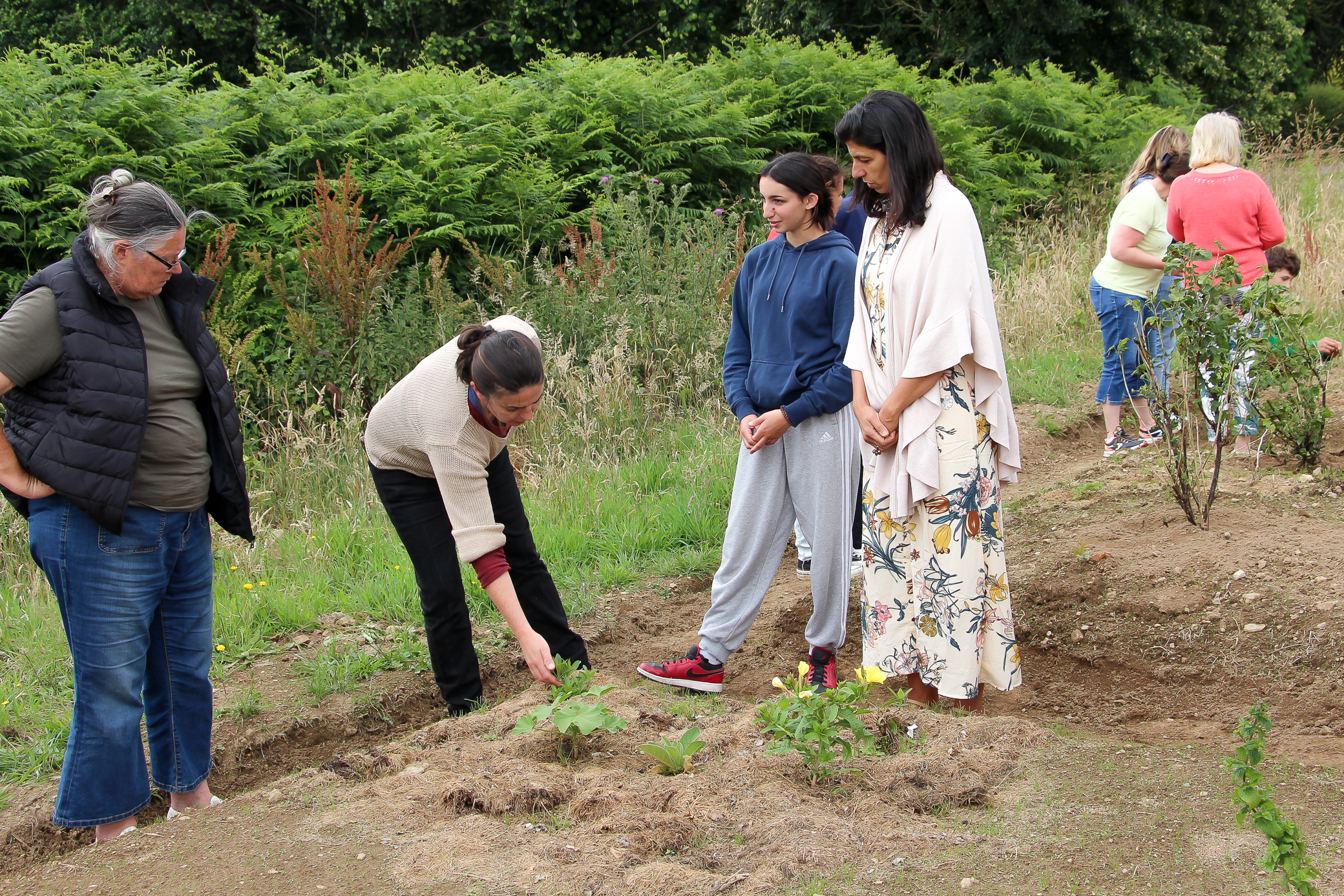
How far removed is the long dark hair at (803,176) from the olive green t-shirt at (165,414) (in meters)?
2.16

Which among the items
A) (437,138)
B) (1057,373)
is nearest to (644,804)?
(1057,373)

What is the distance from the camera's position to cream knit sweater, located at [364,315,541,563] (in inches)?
133

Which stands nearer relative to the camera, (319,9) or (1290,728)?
(1290,728)

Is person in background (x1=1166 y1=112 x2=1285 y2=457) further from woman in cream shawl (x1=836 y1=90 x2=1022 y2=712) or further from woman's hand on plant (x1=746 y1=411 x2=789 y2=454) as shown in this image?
woman's hand on plant (x1=746 y1=411 x2=789 y2=454)

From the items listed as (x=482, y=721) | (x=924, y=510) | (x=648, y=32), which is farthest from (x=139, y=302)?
(x=648, y=32)

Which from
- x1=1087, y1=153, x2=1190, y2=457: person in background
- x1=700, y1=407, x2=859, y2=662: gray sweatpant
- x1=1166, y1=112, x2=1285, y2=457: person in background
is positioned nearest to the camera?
x1=700, y1=407, x2=859, y2=662: gray sweatpant

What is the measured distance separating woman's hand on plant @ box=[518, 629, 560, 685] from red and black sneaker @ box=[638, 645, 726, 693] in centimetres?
99

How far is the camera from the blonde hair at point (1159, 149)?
642cm

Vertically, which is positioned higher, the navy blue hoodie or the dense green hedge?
the dense green hedge

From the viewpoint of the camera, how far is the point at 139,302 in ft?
10.5

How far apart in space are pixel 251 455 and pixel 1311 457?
21.5ft

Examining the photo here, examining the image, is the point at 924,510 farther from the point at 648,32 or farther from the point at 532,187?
the point at 648,32

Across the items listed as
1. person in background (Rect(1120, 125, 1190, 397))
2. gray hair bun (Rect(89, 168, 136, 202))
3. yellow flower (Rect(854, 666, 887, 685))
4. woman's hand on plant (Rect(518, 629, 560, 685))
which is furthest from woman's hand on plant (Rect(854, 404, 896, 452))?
person in background (Rect(1120, 125, 1190, 397))

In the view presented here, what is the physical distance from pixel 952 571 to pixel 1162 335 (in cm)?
333
